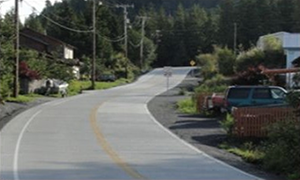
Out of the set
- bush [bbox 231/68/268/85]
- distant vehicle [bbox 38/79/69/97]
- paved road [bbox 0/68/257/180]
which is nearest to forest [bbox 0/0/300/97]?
distant vehicle [bbox 38/79/69/97]

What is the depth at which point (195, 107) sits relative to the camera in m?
46.4

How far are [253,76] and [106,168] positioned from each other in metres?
35.8

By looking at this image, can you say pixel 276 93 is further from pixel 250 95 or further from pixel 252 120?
pixel 252 120

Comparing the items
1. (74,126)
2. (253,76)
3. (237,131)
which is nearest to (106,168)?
(237,131)

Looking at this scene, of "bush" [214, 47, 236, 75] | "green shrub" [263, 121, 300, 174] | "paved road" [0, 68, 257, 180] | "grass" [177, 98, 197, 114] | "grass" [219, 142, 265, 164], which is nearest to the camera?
"paved road" [0, 68, 257, 180]

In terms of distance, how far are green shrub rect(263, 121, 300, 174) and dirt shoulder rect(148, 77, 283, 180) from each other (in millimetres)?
360

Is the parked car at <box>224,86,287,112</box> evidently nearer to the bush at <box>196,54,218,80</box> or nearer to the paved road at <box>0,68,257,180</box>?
the paved road at <box>0,68,257,180</box>

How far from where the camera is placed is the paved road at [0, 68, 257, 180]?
17672 mm

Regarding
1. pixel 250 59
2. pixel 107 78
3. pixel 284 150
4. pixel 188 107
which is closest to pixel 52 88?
pixel 250 59

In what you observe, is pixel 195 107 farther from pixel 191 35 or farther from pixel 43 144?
pixel 191 35

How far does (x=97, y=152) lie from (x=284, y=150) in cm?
598

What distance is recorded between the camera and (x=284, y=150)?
19156mm

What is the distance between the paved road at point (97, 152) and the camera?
58.0 ft

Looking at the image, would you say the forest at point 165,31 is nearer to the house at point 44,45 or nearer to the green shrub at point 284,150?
the house at point 44,45
